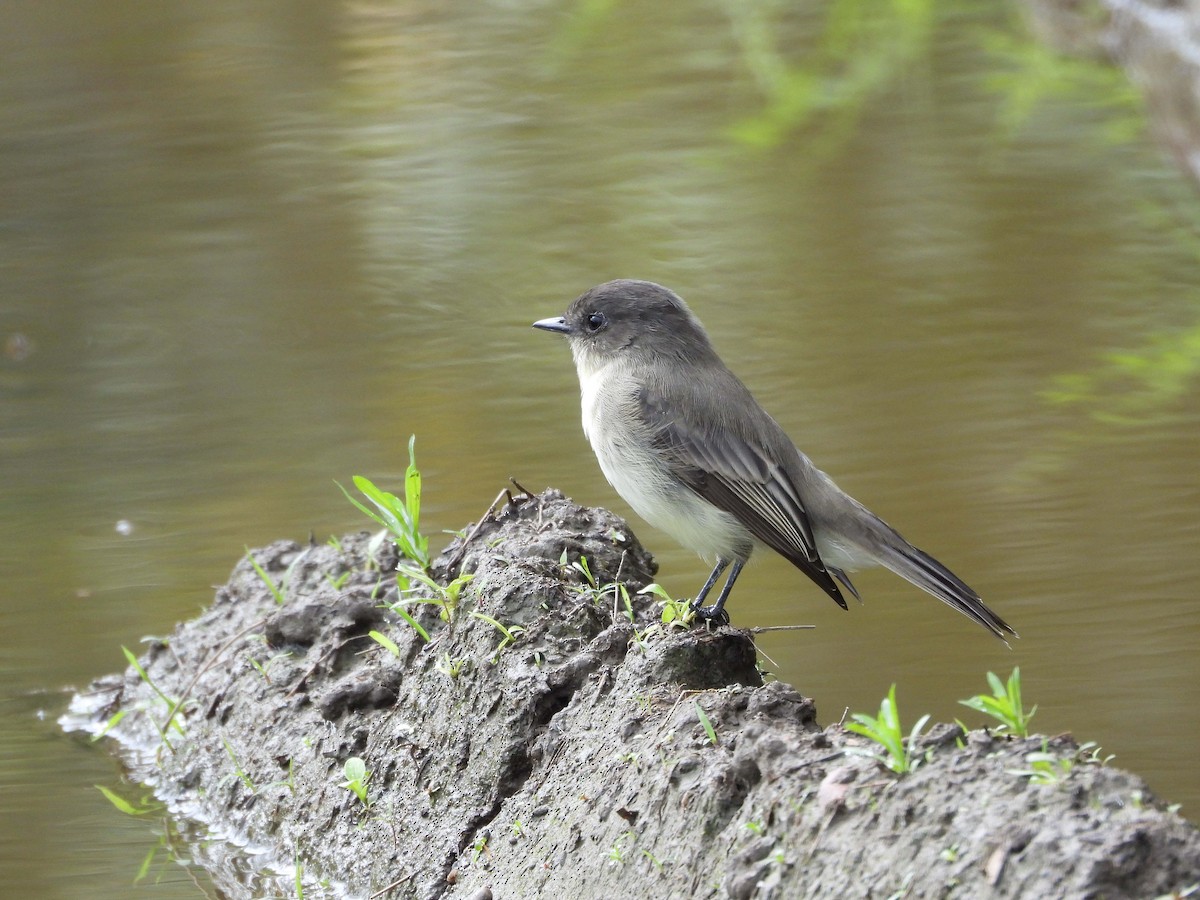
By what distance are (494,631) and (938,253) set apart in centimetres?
643

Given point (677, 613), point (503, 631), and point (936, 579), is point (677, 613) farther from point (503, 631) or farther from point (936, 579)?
point (936, 579)

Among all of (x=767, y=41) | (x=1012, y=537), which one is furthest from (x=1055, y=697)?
(x=767, y=41)

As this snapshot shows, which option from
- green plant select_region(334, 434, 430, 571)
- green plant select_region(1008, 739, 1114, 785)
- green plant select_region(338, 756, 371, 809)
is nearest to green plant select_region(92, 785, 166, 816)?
green plant select_region(338, 756, 371, 809)

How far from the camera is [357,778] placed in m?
5.32

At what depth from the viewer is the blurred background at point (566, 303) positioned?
676cm

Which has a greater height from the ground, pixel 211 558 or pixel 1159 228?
pixel 1159 228

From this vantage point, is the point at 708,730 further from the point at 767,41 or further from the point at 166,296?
the point at 767,41

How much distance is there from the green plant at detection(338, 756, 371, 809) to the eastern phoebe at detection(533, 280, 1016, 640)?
113cm

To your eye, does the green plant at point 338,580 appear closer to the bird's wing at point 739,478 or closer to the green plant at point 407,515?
the green plant at point 407,515

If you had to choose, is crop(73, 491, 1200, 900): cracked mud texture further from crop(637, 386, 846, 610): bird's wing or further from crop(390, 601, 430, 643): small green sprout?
crop(637, 386, 846, 610): bird's wing

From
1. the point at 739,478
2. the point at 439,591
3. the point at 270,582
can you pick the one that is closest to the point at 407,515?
the point at 439,591

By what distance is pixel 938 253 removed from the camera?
10.9 meters

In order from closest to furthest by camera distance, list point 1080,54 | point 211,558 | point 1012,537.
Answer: point 1012,537
point 211,558
point 1080,54

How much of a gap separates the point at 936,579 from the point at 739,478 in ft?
2.16
